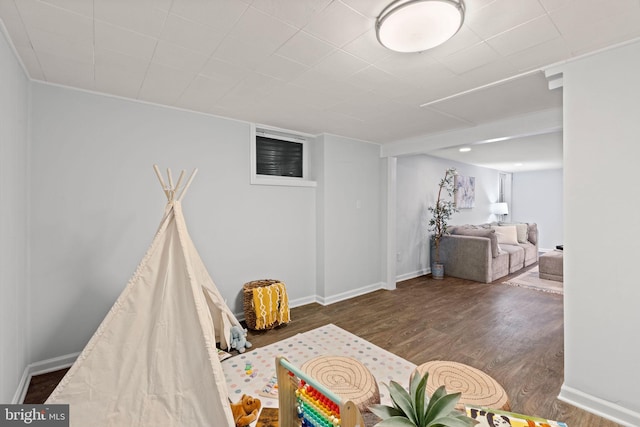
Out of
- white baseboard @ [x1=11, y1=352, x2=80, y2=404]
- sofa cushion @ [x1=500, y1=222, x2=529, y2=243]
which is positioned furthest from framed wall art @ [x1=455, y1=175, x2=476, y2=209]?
white baseboard @ [x1=11, y1=352, x2=80, y2=404]

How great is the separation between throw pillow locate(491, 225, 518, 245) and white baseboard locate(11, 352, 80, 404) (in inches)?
276

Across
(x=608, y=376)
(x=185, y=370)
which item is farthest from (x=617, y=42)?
(x=185, y=370)

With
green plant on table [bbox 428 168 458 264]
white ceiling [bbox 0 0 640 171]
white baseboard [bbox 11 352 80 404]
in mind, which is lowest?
white baseboard [bbox 11 352 80 404]

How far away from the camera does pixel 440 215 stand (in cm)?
574

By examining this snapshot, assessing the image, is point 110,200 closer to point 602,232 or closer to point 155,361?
point 155,361

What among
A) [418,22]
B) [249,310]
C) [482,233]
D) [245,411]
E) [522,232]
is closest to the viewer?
[418,22]

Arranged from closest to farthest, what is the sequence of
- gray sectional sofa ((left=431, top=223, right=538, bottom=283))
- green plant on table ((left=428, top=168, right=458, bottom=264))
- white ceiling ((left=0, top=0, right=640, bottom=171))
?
white ceiling ((left=0, top=0, right=640, bottom=171)), gray sectional sofa ((left=431, top=223, right=538, bottom=283)), green plant on table ((left=428, top=168, right=458, bottom=264))

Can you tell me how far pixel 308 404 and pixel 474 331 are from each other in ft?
9.13

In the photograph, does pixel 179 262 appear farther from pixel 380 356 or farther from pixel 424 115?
pixel 424 115

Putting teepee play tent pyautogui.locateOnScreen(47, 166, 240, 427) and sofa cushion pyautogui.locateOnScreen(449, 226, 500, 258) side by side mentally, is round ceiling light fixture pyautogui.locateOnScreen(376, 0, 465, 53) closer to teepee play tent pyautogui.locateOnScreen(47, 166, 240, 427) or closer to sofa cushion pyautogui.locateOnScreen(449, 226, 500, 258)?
teepee play tent pyautogui.locateOnScreen(47, 166, 240, 427)

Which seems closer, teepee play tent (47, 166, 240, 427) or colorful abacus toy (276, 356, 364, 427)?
colorful abacus toy (276, 356, 364, 427)

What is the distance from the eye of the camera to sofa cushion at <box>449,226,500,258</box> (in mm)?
5188

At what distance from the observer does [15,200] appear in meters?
1.91

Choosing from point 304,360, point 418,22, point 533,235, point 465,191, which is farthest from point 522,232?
point 418,22
